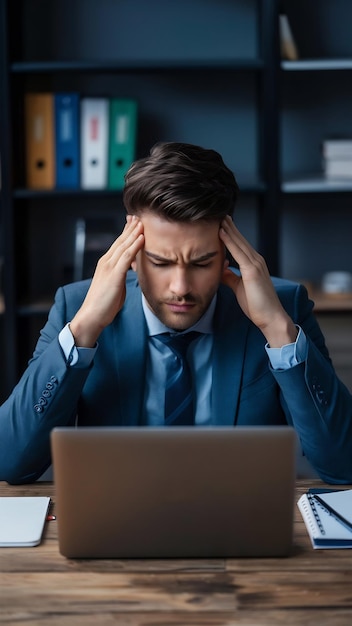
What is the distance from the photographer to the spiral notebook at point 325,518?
1.31 m

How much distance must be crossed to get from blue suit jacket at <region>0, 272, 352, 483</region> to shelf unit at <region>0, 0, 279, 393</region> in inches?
58.5

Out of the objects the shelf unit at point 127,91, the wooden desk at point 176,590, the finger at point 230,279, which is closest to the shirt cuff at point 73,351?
the finger at point 230,279

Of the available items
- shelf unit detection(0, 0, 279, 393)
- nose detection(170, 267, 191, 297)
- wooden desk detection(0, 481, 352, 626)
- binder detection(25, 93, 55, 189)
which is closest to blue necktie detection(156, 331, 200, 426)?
nose detection(170, 267, 191, 297)

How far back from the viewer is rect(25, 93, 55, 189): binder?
Answer: 329 centimetres

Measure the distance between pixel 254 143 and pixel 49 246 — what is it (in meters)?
0.95

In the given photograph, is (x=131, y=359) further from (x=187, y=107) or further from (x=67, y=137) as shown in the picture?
(x=187, y=107)

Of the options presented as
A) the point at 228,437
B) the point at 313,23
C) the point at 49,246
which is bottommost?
the point at 49,246

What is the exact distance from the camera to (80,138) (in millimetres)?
3293

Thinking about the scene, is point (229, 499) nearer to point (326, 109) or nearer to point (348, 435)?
point (348, 435)

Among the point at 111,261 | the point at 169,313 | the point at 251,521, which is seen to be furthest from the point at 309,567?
the point at 111,261

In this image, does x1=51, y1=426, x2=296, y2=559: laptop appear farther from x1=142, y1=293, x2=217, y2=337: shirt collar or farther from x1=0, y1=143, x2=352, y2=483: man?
x1=142, y1=293, x2=217, y2=337: shirt collar

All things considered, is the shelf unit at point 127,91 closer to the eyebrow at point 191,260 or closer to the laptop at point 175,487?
the eyebrow at point 191,260

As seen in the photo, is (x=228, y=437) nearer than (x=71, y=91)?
Yes

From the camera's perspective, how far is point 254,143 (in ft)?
11.7
